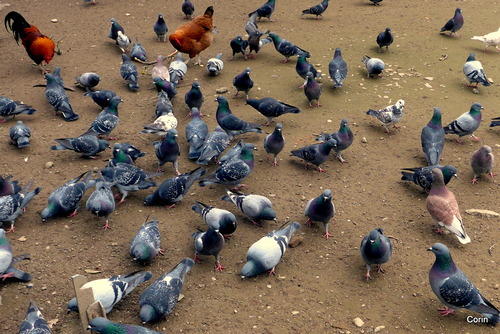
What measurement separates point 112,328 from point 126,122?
16.6 feet

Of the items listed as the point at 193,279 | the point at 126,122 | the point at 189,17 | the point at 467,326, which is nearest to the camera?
the point at 467,326

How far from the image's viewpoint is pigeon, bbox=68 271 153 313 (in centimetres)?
500

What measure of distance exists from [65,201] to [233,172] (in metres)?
2.21

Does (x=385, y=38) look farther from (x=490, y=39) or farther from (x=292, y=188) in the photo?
(x=292, y=188)

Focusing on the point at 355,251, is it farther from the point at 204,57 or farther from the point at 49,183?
the point at 204,57

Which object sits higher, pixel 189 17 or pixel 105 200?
pixel 105 200

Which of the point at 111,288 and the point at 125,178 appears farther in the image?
the point at 125,178

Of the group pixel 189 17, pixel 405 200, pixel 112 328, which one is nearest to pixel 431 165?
pixel 405 200

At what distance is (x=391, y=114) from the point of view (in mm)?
8477

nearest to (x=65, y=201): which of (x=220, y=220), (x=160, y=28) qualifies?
(x=220, y=220)

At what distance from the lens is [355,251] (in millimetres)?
6207

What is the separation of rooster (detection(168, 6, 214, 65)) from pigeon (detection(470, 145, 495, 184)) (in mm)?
5886

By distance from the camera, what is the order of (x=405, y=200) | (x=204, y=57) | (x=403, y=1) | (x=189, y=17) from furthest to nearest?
(x=403, y=1) < (x=189, y=17) < (x=204, y=57) < (x=405, y=200)

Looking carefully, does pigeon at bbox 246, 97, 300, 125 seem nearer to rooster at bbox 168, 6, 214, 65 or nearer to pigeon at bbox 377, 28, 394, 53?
rooster at bbox 168, 6, 214, 65
